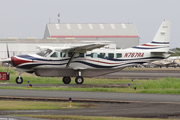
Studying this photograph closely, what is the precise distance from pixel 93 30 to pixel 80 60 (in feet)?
227

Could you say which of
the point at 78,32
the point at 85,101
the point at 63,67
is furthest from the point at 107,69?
the point at 78,32

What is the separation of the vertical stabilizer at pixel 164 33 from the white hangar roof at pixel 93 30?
2537 inches

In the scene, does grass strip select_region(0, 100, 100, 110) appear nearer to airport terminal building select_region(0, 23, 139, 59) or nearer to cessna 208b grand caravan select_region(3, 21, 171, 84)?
cessna 208b grand caravan select_region(3, 21, 171, 84)

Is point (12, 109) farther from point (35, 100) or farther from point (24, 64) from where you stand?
point (24, 64)

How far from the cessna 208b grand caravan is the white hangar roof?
6536cm

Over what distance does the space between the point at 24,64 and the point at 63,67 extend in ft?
9.79

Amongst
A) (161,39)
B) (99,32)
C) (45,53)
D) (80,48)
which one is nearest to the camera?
(80,48)

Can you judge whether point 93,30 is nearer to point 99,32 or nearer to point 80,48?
point 99,32

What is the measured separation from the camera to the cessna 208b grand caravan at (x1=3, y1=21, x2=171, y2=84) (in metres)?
27.8

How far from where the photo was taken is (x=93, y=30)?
97375mm

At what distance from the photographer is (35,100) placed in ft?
55.9

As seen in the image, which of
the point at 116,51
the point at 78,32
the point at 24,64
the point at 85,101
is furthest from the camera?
the point at 78,32

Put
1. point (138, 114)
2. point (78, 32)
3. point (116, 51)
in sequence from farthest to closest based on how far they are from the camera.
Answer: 1. point (78, 32)
2. point (116, 51)
3. point (138, 114)

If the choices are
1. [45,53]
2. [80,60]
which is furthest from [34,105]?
[80,60]
